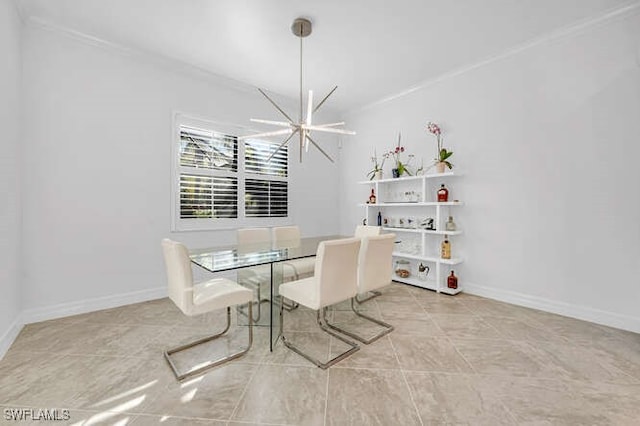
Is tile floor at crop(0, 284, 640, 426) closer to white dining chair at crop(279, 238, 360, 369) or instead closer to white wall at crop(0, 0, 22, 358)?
white dining chair at crop(279, 238, 360, 369)

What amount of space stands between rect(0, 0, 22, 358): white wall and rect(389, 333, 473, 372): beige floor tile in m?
3.03

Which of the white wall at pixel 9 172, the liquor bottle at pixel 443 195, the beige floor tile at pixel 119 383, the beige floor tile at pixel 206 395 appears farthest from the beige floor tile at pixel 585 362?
the white wall at pixel 9 172

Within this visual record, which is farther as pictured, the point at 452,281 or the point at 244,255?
the point at 452,281

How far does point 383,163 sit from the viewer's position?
14.6 ft

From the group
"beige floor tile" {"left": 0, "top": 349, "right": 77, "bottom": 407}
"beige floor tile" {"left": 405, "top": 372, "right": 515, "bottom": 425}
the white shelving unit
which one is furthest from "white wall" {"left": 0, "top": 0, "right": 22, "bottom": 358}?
the white shelving unit

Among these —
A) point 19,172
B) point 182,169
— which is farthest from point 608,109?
point 19,172

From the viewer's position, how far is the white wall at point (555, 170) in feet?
7.92

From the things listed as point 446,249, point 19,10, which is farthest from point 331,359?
point 19,10

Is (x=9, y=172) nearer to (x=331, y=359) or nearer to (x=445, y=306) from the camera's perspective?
(x=331, y=359)

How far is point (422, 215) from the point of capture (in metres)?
3.89

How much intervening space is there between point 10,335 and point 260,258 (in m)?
2.12

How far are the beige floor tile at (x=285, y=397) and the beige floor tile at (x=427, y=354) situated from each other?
0.65 meters

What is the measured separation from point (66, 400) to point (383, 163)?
14.4 ft

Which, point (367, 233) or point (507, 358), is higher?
point (367, 233)
